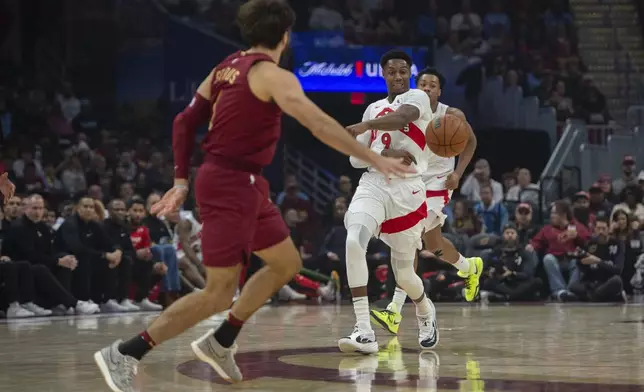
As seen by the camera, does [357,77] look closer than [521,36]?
Yes

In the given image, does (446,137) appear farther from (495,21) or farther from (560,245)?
(495,21)

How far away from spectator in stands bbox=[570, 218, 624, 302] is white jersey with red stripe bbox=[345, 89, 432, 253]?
7357 mm

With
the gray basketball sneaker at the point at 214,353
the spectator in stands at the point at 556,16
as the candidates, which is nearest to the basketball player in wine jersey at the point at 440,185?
the gray basketball sneaker at the point at 214,353

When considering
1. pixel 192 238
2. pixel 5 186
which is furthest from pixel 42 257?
pixel 5 186

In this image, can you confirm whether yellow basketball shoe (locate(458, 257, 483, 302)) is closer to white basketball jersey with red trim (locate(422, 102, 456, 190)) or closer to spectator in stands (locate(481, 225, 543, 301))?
white basketball jersey with red trim (locate(422, 102, 456, 190))

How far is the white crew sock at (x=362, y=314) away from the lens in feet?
24.6

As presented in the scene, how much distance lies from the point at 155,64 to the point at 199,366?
15406mm

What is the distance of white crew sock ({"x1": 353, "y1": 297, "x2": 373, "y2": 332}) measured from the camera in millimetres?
7484

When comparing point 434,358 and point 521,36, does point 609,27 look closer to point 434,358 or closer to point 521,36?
point 521,36

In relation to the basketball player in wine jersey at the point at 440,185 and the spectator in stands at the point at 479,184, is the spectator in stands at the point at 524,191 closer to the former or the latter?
the spectator in stands at the point at 479,184

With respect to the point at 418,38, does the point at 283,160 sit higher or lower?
lower

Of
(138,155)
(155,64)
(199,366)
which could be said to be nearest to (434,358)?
(199,366)

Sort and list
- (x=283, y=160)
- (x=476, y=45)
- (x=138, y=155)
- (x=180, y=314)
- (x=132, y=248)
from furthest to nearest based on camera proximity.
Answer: (x=476, y=45) < (x=283, y=160) < (x=138, y=155) < (x=132, y=248) < (x=180, y=314)

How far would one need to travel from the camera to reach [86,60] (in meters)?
21.7
